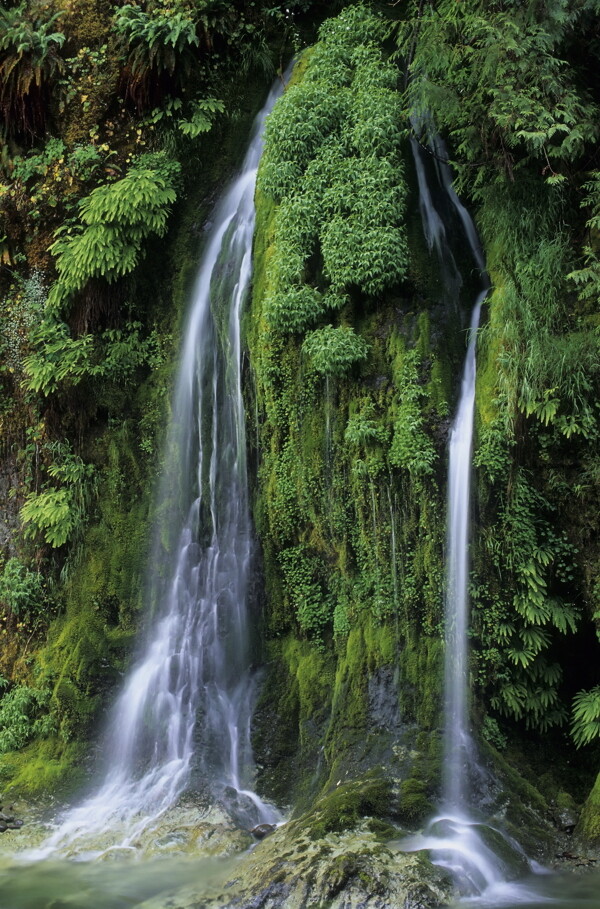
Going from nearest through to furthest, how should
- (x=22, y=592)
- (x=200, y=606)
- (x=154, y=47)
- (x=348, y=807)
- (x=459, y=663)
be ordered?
(x=348, y=807), (x=459, y=663), (x=200, y=606), (x=22, y=592), (x=154, y=47)

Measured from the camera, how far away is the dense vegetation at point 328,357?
7.31 m

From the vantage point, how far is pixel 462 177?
8609mm

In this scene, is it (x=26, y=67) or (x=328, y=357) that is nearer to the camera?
(x=328, y=357)

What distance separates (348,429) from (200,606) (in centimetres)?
254

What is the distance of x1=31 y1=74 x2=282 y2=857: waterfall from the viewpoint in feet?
26.3

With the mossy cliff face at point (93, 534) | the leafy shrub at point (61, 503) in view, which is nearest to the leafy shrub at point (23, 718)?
the mossy cliff face at point (93, 534)

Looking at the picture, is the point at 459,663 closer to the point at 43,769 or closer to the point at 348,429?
the point at 348,429

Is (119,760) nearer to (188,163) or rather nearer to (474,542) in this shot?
(474,542)

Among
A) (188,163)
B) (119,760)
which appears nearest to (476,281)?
(188,163)

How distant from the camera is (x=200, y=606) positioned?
8.88m

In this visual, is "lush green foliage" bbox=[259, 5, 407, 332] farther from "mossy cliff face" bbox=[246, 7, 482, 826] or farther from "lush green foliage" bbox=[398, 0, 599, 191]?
"lush green foliage" bbox=[398, 0, 599, 191]

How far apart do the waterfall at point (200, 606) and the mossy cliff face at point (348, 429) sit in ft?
0.92

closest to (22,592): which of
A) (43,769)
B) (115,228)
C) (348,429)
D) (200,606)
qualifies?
(43,769)

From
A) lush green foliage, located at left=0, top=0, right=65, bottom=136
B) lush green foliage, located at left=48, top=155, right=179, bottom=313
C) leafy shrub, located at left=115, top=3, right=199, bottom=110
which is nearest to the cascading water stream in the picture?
lush green foliage, located at left=48, top=155, right=179, bottom=313
